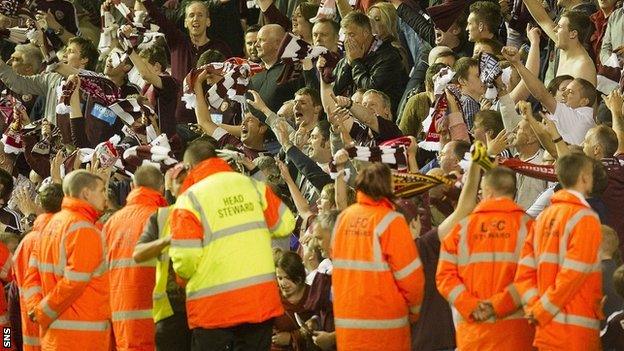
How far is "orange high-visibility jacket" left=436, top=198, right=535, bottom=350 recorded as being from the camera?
9.60 m

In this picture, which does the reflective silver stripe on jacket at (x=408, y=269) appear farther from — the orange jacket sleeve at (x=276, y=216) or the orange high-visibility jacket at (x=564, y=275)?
the orange jacket sleeve at (x=276, y=216)

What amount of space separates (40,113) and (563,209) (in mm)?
8532

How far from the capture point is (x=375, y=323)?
9969 mm

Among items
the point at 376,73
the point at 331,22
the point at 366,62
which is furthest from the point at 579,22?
the point at 331,22

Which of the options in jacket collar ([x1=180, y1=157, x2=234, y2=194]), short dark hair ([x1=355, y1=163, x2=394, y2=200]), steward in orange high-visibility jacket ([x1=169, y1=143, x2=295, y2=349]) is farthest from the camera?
jacket collar ([x1=180, y1=157, x2=234, y2=194])

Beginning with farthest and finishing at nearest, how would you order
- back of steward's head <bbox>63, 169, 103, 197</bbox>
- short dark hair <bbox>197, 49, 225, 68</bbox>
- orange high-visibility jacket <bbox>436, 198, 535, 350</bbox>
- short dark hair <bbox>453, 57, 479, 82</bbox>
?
short dark hair <bbox>197, 49, 225, 68</bbox> → short dark hair <bbox>453, 57, 479, 82</bbox> → back of steward's head <bbox>63, 169, 103, 197</bbox> → orange high-visibility jacket <bbox>436, 198, 535, 350</bbox>

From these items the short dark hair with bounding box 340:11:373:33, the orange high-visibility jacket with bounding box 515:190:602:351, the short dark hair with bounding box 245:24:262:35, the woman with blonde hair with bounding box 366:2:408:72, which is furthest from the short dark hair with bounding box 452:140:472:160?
the short dark hair with bounding box 245:24:262:35

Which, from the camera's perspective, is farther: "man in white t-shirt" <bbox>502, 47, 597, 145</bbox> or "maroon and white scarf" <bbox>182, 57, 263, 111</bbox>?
"maroon and white scarf" <bbox>182, 57, 263, 111</bbox>

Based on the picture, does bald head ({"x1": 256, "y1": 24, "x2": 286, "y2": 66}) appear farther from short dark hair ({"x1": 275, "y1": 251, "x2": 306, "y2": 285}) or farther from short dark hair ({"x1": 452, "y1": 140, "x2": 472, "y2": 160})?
short dark hair ({"x1": 275, "y1": 251, "x2": 306, "y2": 285})

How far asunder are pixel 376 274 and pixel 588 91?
2.94 metres

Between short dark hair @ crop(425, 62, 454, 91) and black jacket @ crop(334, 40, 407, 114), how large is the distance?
33.3 inches

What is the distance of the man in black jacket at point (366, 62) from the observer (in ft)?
46.6

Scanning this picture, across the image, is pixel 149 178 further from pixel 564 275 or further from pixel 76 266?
pixel 564 275

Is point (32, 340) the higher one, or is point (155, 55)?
point (155, 55)
